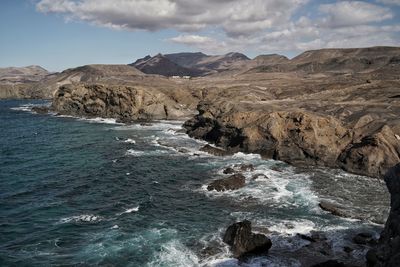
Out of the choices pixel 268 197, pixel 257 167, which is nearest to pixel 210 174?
pixel 257 167

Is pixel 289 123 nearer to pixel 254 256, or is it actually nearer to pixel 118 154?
pixel 118 154

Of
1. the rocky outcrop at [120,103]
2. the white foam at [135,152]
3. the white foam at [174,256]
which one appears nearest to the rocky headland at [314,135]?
the rocky outcrop at [120,103]

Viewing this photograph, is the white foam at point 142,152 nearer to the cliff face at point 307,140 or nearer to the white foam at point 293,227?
the cliff face at point 307,140

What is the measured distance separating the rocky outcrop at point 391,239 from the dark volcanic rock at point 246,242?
10000 millimetres

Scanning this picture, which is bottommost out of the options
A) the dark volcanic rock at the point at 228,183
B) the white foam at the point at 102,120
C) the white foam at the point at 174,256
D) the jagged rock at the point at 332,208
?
the white foam at the point at 174,256

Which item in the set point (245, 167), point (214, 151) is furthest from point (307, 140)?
point (214, 151)

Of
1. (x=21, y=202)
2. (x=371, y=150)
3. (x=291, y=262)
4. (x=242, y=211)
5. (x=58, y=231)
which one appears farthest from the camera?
(x=371, y=150)

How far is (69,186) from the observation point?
4522 cm

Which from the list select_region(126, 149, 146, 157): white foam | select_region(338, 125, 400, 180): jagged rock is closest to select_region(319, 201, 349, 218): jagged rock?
select_region(338, 125, 400, 180): jagged rock

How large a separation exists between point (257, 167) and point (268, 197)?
11581 mm

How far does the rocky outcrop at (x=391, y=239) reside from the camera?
56.5ft

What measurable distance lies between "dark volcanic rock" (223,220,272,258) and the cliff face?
80.0ft

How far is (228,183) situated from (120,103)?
69365 millimetres

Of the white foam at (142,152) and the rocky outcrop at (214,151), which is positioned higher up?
the rocky outcrop at (214,151)
